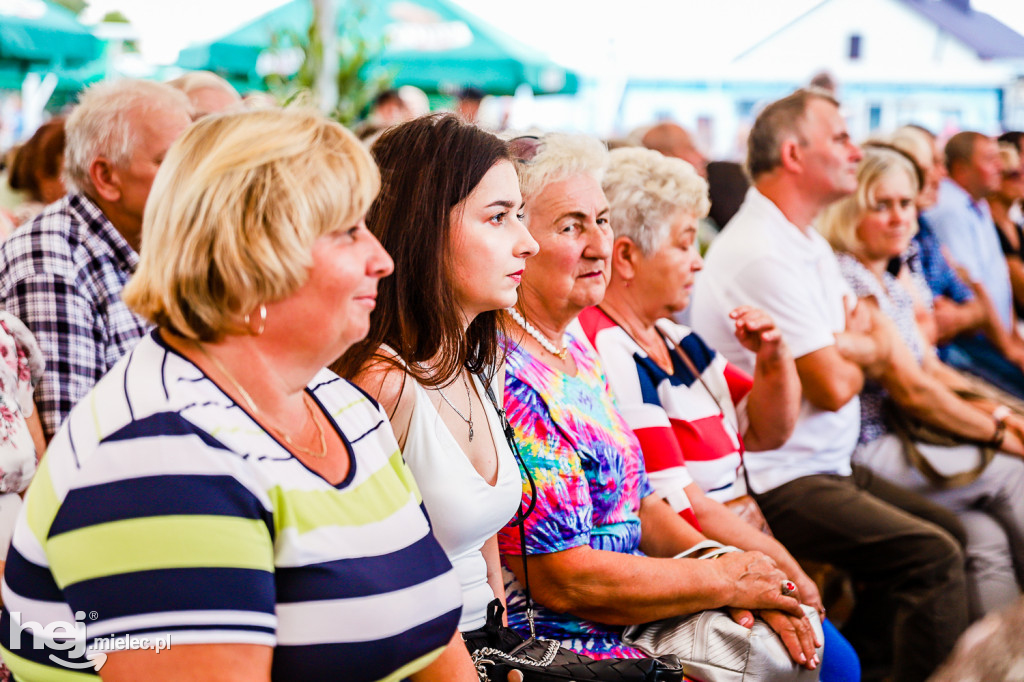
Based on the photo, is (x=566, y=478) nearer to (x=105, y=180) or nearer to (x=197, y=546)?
(x=197, y=546)

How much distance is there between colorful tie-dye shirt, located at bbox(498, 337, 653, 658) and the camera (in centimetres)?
183

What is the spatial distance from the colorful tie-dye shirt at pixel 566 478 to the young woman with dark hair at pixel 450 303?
0.33 ft

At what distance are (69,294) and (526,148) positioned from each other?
125 centimetres

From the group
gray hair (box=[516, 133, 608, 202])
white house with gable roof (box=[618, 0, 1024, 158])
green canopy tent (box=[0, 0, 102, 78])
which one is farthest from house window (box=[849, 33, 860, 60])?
gray hair (box=[516, 133, 608, 202])

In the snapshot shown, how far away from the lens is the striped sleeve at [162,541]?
101 cm

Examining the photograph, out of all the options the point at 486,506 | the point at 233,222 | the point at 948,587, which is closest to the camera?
the point at 233,222

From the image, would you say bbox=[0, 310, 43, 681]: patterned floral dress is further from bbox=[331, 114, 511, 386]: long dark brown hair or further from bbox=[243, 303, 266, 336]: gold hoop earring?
bbox=[243, 303, 266, 336]: gold hoop earring

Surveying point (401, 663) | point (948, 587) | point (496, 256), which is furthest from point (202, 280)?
point (948, 587)

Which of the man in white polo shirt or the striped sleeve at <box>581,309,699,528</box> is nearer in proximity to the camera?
the striped sleeve at <box>581,309,699,528</box>

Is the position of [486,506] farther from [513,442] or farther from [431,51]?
[431,51]

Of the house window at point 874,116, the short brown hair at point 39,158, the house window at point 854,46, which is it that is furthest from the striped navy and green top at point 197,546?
the house window at point 854,46

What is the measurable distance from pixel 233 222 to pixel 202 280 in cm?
8

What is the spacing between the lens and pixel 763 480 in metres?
2.97

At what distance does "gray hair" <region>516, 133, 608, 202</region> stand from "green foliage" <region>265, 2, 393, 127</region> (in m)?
3.54
